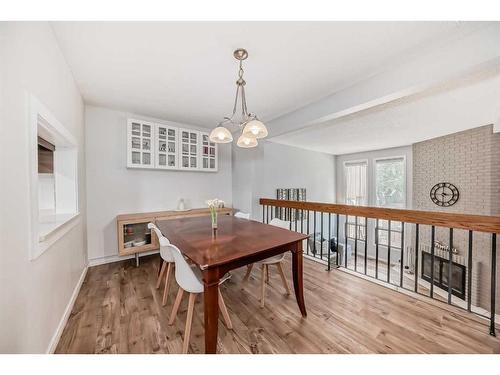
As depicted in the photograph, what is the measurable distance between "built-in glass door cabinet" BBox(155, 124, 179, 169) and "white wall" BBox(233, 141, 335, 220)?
1.33 m

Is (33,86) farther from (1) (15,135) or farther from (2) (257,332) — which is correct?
(2) (257,332)

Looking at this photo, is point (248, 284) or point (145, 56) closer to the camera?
point (145, 56)

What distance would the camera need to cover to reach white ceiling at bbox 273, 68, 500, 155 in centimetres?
227

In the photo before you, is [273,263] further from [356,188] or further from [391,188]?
[356,188]

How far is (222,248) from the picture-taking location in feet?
4.77

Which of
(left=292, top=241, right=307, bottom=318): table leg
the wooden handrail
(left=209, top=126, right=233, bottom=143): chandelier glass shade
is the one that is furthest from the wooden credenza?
the wooden handrail

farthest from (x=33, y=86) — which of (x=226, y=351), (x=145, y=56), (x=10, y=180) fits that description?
(x=226, y=351)

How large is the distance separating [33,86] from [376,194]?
286 inches

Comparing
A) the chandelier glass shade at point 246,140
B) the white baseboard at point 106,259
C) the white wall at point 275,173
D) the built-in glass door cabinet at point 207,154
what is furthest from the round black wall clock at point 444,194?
the white baseboard at point 106,259

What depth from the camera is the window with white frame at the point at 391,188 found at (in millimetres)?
5607

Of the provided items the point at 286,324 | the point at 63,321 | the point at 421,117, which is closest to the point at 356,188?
the point at 421,117

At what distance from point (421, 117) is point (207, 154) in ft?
12.2

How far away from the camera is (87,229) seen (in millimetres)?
2906

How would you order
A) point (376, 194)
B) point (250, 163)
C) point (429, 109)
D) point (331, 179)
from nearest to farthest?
1. point (429, 109)
2. point (250, 163)
3. point (376, 194)
4. point (331, 179)
